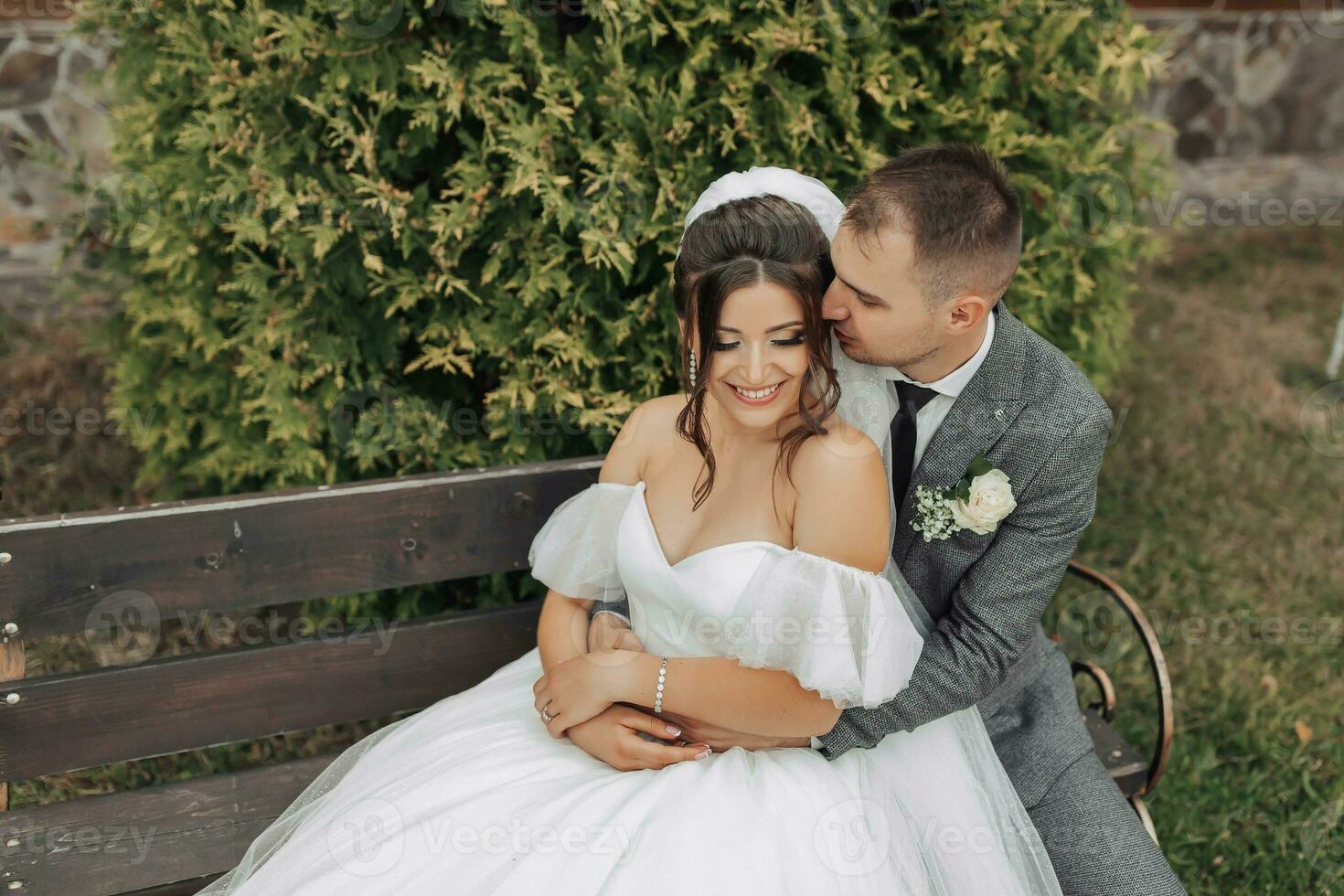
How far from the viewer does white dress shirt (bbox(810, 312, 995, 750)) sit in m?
2.37

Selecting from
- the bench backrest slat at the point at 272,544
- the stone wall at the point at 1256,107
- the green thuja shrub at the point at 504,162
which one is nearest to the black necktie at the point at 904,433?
the bench backrest slat at the point at 272,544

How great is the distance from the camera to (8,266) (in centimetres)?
633

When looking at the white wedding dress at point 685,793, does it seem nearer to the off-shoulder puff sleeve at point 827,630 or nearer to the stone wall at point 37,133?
the off-shoulder puff sleeve at point 827,630

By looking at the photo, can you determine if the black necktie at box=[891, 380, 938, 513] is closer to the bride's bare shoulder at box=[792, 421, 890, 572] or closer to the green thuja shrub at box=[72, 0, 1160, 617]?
the bride's bare shoulder at box=[792, 421, 890, 572]

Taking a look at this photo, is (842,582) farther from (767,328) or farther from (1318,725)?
(1318,725)

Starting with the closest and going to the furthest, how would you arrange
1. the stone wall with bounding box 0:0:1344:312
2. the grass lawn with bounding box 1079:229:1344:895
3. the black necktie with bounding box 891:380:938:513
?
1. the black necktie with bounding box 891:380:938:513
2. the grass lawn with bounding box 1079:229:1344:895
3. the stone wall with bounding box 0:0:1344:312

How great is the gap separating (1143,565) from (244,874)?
12.4ft

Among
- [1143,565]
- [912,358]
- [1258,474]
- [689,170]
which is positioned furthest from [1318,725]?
[689,170]

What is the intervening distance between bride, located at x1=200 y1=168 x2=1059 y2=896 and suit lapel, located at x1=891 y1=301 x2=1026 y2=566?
0.20 m

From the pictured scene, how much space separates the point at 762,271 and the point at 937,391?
21.2 inches

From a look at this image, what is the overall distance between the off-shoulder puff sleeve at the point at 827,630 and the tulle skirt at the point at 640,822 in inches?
7.9

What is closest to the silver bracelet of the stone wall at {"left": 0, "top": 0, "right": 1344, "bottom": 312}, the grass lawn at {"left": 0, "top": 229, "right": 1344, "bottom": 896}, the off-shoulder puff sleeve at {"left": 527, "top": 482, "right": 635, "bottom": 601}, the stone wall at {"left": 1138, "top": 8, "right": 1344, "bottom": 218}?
the off-shoulder puff sleeve at {"left": 527, "top": 482, "right": 635, "bottom": 601}

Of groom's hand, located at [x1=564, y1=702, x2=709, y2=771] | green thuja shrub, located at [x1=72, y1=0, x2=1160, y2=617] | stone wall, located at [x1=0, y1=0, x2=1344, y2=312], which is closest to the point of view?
groom's hand, located at [x1=564, y1=702, x2=709, y2=771]

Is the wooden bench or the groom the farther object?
the wooden bench
